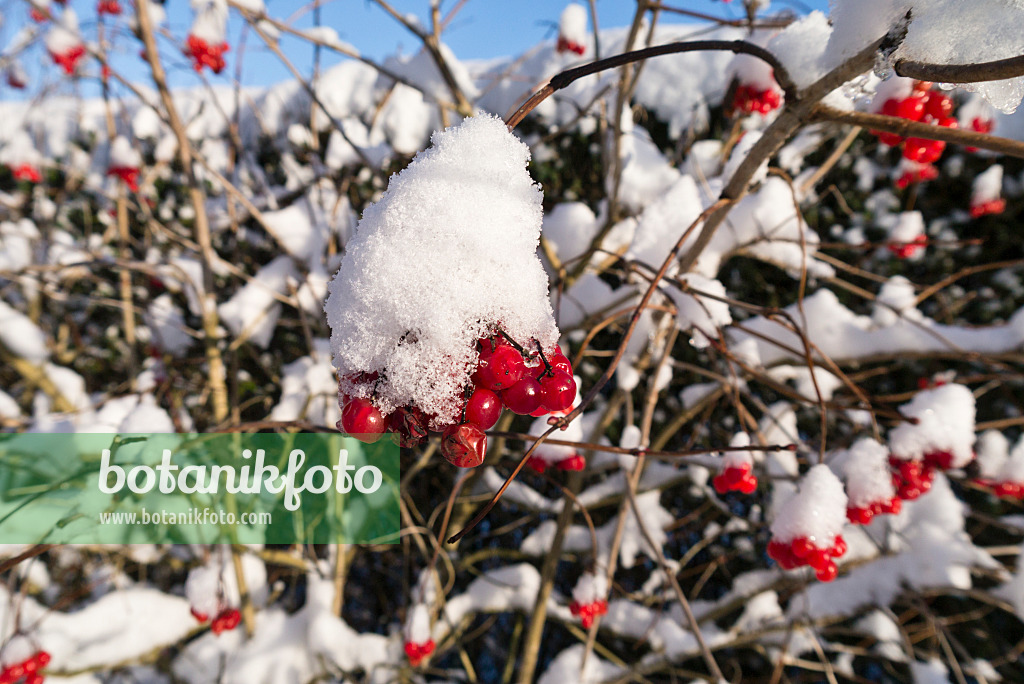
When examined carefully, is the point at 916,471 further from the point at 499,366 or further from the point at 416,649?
the point at 416,649

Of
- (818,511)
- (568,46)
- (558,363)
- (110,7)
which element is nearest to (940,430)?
(818,511)

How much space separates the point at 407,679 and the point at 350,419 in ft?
6.17

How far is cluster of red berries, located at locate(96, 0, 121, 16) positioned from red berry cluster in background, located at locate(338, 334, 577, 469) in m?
3.05

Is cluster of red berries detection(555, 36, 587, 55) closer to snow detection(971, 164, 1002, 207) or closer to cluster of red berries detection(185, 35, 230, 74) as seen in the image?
cluster of red berries detection(185, 35, 230, 74)

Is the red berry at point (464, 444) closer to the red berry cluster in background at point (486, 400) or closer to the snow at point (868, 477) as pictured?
the red berry cluster in background at point (486, 400)

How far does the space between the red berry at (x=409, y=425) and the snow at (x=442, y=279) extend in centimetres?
2

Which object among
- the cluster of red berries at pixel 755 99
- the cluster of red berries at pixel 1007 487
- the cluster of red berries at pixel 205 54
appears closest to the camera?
the cluster of red berries at pixel 1007 487

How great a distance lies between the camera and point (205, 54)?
79.5 inches

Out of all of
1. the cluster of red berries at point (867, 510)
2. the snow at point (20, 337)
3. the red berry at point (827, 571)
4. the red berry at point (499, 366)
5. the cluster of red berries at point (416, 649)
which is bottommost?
the cluster of red berries at point (416, 649)

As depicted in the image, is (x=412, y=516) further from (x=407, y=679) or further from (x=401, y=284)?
(x=401, y=284)

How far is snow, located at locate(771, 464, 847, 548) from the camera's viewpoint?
95 cm

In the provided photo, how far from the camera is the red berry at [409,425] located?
55cm

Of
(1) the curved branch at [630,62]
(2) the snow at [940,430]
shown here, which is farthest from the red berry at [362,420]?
(2) the snow at [940,430]

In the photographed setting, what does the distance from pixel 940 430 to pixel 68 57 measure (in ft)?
12.2
